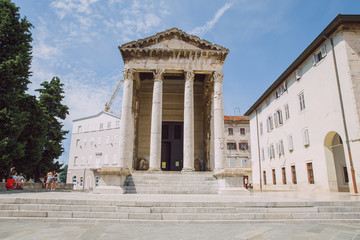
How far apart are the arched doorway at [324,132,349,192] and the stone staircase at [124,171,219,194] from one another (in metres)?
9.60

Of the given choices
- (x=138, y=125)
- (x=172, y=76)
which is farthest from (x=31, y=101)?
(x=172, y=76)

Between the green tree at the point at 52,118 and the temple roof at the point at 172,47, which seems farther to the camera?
the green tree at the point at 52,118

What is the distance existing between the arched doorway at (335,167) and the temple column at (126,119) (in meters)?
15.5

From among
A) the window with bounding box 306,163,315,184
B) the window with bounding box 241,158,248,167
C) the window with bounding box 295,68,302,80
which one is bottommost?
the window with bounding box 306,163,315,184

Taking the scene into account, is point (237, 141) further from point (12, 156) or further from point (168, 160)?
point (12, 156)

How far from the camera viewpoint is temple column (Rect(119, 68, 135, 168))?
56.5 feet

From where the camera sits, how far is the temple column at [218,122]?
17062 mm

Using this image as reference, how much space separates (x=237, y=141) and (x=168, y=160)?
79.3 feet

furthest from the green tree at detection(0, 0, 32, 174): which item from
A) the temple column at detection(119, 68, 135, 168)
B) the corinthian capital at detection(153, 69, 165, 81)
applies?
the corinthian capital at detection(153, 69, 165, 81)

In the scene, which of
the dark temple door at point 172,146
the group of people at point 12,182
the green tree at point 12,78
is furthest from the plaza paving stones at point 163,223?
the dark temple door at point 172,146

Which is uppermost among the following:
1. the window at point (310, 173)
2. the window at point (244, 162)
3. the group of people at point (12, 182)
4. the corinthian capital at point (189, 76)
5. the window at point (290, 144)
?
the corinthian capital at point (189, 76)

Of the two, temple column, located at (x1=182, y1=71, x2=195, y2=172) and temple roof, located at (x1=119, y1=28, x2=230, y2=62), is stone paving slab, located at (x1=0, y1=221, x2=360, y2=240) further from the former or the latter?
temple roof, located at (x1=119, y1=28, x2=230, y2=62)

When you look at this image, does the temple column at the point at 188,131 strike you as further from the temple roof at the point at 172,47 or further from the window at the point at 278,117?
the window at the point at 278,117

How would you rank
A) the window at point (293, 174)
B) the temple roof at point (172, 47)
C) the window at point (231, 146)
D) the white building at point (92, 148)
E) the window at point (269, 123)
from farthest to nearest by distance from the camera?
the white building at point (92, 148)
the window at point (231, 146)
the window at point (269, 123)
the window at point (293, 174)
the temple roof at point (172, 47)
